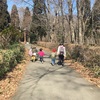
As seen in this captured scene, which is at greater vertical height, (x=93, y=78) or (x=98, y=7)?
(x=98, y=7)

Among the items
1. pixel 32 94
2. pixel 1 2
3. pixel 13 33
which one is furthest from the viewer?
pixel 1 2

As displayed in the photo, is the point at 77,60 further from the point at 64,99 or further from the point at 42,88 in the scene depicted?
the point at 64,99

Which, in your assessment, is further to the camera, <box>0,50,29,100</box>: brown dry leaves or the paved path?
<box>0,50,29,100</box>: brown dry leaves

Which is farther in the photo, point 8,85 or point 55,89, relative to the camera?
point 8,85

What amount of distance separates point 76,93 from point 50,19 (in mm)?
39476

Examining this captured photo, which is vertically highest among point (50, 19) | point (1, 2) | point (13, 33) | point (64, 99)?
point (1, 2)

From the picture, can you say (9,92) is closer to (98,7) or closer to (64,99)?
(64,99)

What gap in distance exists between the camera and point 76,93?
10164 mm

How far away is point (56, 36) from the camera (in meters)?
48.3

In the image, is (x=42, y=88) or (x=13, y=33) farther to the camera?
(x=13, y=33)

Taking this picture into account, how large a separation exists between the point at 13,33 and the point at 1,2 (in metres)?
39.2

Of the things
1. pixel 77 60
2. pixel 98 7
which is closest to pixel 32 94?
pixel 77 60

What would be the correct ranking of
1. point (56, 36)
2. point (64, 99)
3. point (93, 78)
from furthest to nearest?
point (56, 36), point (93, 78), point (64, 99)

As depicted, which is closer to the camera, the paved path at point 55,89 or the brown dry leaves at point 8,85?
the paved path at point 55,89
